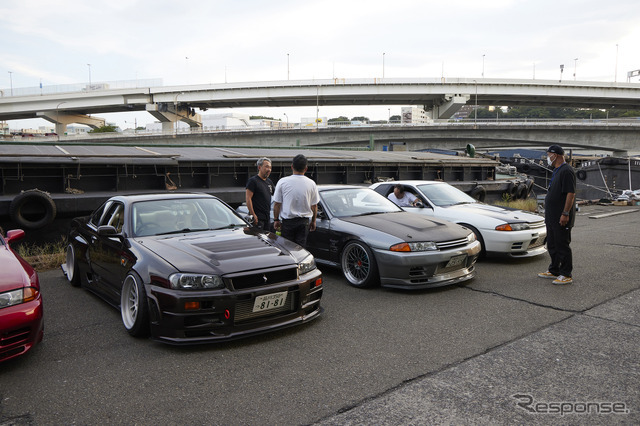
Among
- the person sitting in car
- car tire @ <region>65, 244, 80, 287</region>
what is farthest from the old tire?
the person sitting in car

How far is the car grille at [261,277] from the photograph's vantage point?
409cm

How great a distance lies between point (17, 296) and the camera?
369 centimetres

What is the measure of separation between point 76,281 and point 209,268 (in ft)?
10.4

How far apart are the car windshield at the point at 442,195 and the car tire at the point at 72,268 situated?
591cm

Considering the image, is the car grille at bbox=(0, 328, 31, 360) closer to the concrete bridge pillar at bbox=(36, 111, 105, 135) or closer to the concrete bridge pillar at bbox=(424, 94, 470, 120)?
the concrete bridge pillar at bbox=(424, 94, 470, 120)

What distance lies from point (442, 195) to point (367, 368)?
18.6ft

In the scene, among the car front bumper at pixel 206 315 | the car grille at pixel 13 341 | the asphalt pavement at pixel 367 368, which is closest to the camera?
the asphalt pavement at pixel 367 368

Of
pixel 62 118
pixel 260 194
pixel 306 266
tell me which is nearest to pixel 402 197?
pixel 260 194

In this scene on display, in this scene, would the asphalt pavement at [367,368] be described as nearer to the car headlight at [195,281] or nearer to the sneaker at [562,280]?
the sneaker at [562,280]

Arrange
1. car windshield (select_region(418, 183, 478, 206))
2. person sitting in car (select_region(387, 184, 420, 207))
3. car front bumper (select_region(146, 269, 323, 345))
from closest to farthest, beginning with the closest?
car front bumper (select_region(146, 269, 323, 345)), car windshield (select_region(418, 183, 478, 206)), person sitting in car (select_region(387, 184, 420, 207))

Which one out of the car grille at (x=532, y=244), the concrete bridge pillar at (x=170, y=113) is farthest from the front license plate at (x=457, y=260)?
the concrete bridge pillar at (x=170, y=113)

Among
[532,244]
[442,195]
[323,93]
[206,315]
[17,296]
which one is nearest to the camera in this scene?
[17,296]

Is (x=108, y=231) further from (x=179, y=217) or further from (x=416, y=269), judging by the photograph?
(x=416, y=269)

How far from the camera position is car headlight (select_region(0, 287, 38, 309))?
A: 11.8ft
